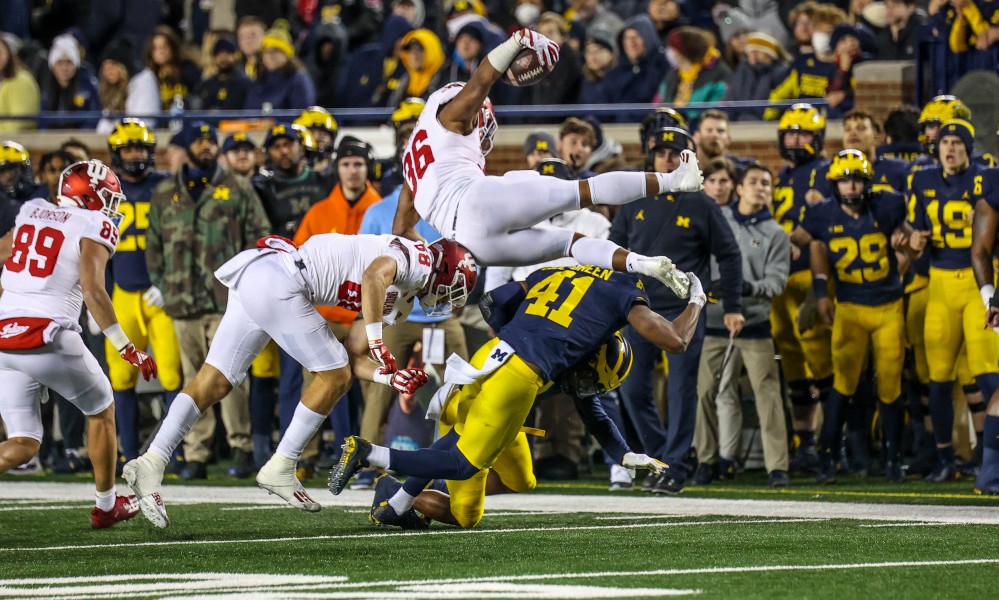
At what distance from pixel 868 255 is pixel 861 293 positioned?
0.83ft

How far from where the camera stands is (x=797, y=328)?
1192cm

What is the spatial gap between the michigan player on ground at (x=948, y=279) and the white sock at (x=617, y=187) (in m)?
3.34

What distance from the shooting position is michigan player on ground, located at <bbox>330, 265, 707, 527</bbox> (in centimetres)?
789

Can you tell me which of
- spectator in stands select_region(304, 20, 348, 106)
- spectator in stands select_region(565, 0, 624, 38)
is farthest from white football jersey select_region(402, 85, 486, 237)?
spectator in stands select_region(304, 20, 348, 106)

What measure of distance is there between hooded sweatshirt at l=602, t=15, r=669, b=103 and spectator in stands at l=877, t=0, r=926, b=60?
6.66 feet

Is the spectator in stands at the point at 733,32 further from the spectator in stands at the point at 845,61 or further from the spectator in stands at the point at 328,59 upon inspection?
the spectator in stands at the point at 328,59

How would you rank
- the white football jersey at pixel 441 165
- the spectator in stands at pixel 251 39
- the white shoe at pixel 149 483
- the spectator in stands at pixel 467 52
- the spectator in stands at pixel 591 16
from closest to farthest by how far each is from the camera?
1. the white shoe at pixel 149 483
2. the white football jersey at pixel 441 165
3. the spectator in stands at pixel 467 52
4. the spectator in stands at pixel 591 16
5. the spectator in stands at pixel 251 39

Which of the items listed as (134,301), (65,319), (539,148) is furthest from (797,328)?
(65,319)

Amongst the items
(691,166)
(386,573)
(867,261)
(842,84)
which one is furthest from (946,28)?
(386,573)

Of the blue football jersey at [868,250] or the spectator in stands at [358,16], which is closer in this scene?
the blue football jersey at [868,250]

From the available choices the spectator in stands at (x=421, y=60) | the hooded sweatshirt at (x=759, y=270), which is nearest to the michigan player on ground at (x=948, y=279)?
the hooded sweatshirt at (x=759, y=270)

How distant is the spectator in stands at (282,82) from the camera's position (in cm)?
1641

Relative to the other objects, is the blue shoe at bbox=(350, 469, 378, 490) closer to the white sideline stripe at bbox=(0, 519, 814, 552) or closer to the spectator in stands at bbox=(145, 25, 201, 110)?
the white sideline stripe at bbox=(0, 519, 814, 552)

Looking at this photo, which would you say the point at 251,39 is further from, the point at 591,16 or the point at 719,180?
the point at 719,180
